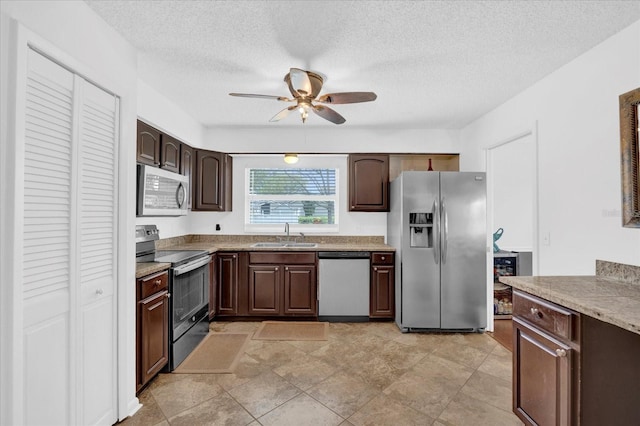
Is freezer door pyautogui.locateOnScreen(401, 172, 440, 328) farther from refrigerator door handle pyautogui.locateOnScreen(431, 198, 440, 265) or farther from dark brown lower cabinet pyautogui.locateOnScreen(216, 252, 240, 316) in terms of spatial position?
dark brown lower cabinet pyautogui.locateOnScreen(216, 252, 240, 316)

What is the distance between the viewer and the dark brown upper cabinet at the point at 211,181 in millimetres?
3748

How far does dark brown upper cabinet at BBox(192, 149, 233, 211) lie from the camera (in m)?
3.75

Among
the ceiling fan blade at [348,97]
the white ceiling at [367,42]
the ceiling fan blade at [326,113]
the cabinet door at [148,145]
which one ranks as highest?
Answer: the white ceiling at [367,42]

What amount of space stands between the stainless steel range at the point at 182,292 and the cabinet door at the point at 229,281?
45 centimetres

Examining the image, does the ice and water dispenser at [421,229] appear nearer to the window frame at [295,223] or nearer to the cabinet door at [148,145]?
the window frame at [295,223]

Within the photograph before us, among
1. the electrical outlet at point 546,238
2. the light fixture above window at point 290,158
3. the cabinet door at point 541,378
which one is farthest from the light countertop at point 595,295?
the light fixture above window at point 290,158

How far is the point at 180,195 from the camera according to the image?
9.77 ft

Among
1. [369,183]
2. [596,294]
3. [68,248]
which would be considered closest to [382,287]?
[369,183]

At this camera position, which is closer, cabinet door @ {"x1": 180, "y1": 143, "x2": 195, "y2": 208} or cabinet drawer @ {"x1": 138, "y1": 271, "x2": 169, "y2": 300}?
cabinet drawer @ {"x1": 138, "y1": 271, "x2": 169, "y2": 300}

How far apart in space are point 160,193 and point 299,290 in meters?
1.90

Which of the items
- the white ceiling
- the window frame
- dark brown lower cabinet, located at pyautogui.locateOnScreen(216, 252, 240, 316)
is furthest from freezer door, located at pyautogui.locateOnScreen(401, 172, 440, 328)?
dark brown lower cabinet, located at pyautogui.locateOnScreen(216, 252, 240, 316)

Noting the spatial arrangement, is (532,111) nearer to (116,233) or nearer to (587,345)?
(587,345)

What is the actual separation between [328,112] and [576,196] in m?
1.96

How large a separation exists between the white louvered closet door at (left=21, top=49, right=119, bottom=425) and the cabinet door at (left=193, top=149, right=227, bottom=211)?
1.90 m
